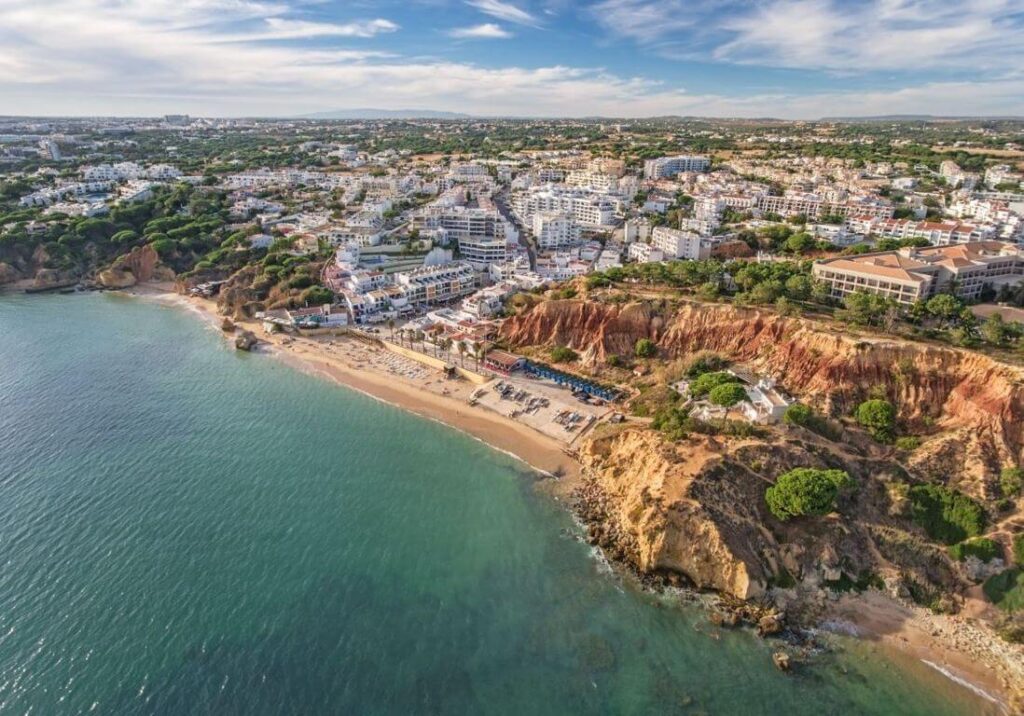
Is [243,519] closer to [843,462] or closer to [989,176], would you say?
[843,462]

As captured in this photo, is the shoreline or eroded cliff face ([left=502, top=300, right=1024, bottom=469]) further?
eroded cliff face ([left=502, top=300, right=1024, bottom=469])

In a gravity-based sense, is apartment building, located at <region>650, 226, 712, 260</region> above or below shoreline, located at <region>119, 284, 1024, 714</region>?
above

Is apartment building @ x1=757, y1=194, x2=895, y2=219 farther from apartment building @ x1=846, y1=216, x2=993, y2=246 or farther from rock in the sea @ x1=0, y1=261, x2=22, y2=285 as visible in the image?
rock in the sea @ x1=0, y1=261, x2=22, y2=285

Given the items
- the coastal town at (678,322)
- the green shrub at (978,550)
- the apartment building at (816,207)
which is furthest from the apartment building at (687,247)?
the green shrub at (978,550)

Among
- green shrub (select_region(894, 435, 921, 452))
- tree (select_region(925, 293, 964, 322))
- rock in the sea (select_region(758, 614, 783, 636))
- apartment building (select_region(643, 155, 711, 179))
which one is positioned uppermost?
apartment building (select_region(643, 155, 711, 179))

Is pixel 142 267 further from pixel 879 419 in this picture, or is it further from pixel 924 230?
pixel 924 230

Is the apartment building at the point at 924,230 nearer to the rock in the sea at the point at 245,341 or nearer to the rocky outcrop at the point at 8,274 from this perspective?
the rock in the sea at the point at 245,341

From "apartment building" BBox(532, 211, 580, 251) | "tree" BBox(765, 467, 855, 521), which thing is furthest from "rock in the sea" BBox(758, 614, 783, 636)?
"apartment building" BBox(532, 211, 580, 251)
